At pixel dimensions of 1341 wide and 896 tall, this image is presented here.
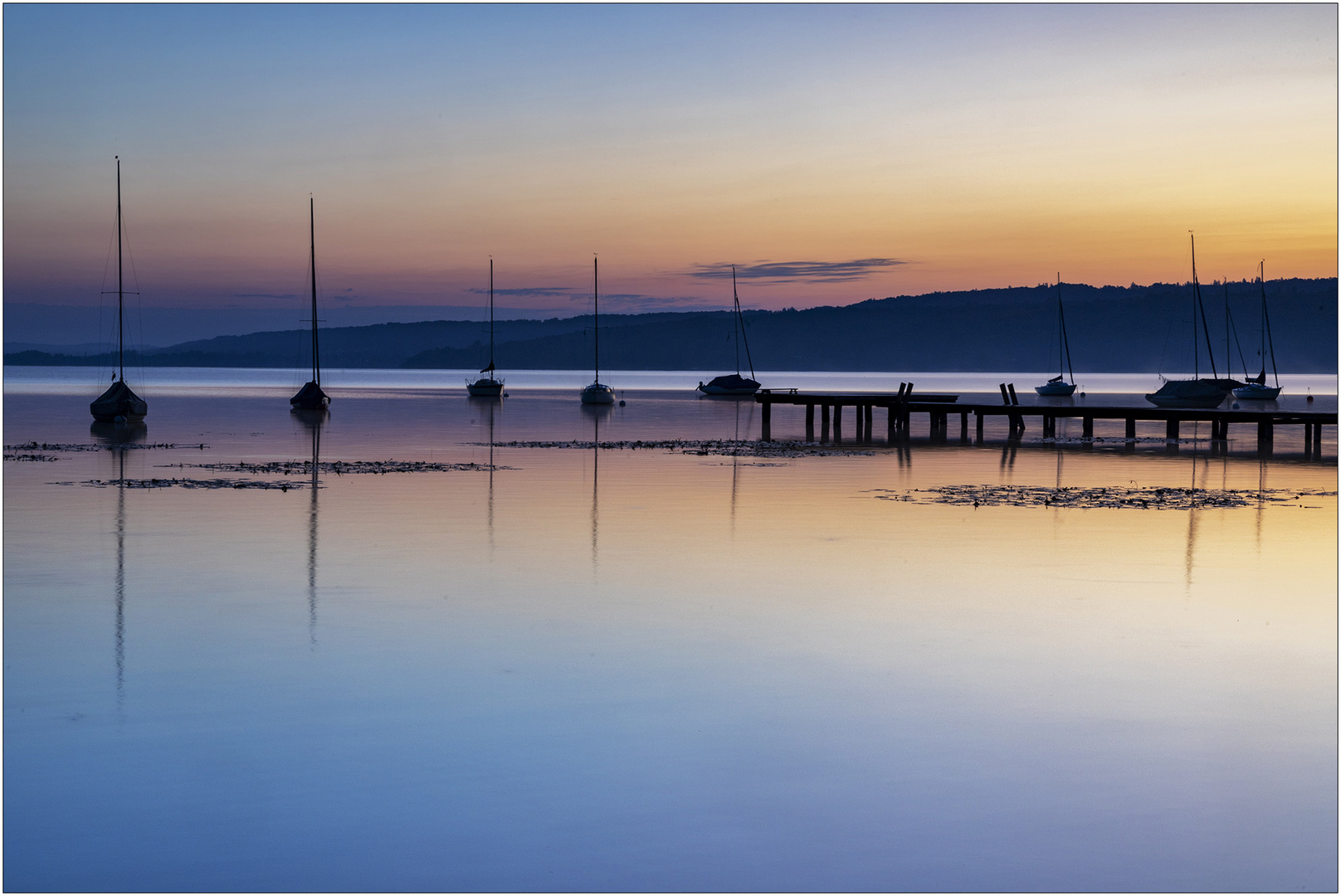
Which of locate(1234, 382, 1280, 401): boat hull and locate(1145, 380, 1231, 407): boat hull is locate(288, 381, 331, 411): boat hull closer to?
locate(1145, 380, 1231, 407): boat hull

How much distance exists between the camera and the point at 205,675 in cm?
1095

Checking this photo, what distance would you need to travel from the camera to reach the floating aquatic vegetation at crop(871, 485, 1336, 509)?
24109mm

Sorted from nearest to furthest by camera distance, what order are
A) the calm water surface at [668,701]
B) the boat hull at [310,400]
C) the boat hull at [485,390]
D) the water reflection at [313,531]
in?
the calm water surface at [668,701] → the water reflection at [313,531] → the boat hull at [310,400] → the boat hull at [485,390]

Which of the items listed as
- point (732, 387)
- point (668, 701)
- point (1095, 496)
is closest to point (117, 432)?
point (1095, 496)

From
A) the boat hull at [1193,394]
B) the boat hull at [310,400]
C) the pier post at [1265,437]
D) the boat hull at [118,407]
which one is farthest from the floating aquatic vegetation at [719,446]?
the boat hull at [1193,394]

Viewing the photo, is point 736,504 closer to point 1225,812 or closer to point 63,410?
point 1225,812

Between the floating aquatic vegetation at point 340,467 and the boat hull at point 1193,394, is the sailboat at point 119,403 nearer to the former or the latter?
the floating aquatic vegetation at point 340,467

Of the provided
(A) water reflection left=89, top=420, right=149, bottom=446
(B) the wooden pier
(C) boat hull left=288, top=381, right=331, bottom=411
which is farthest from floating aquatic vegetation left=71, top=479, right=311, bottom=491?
(C) boat hull left=288, top=381, right=331, bottom=411

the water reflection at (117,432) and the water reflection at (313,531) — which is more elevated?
the water reflection at (313,531)

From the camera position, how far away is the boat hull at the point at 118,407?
173ft

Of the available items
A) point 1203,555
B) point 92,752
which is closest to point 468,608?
point 92,752

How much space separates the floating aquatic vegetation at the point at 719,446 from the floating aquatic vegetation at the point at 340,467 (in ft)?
26.1

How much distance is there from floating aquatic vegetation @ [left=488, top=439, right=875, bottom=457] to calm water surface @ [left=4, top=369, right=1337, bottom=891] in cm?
1665

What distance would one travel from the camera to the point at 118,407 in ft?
173
